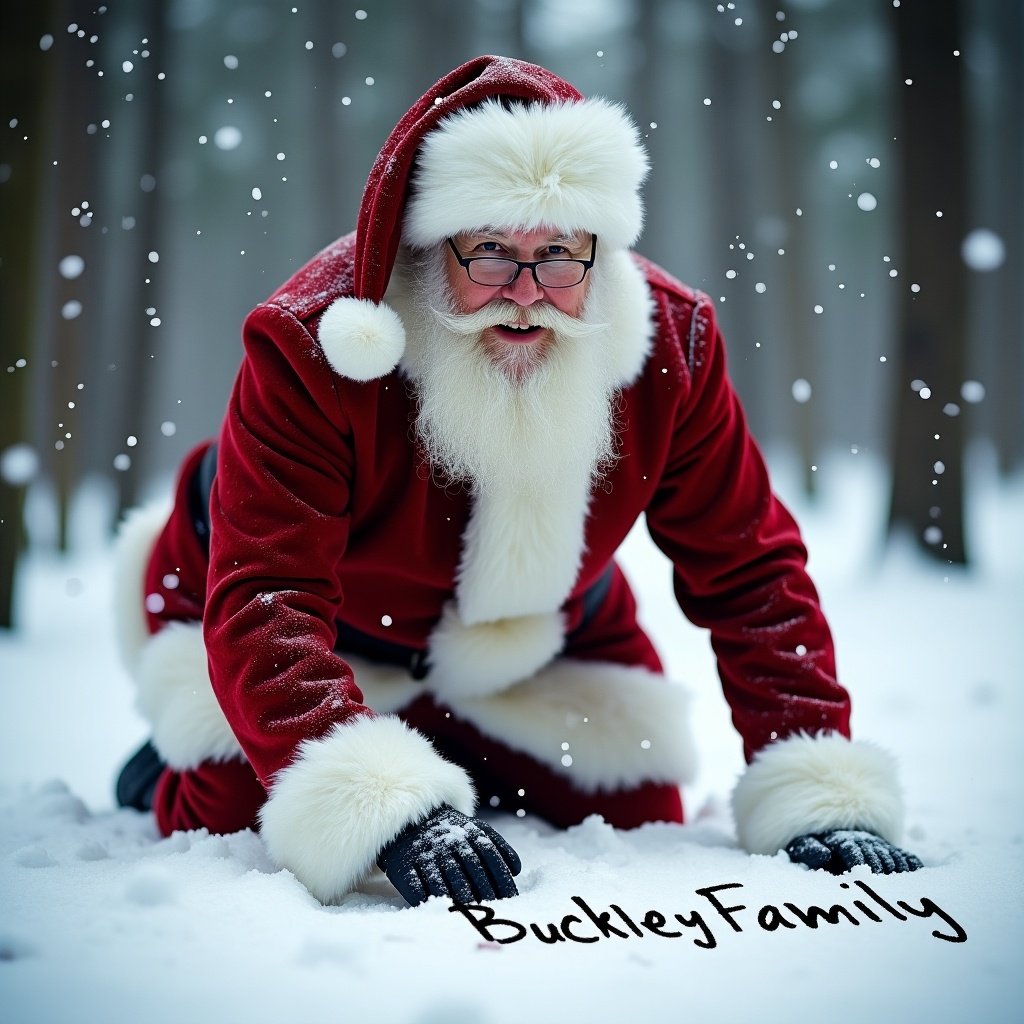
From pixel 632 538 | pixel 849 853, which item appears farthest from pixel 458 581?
pixel 632 538

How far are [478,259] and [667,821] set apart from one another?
1309 mm

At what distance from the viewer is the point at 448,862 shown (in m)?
1.61

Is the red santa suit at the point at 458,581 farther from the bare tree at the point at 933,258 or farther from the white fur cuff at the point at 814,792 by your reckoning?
the bare tree at the point at 933,258

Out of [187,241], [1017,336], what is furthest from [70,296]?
[1017,336]

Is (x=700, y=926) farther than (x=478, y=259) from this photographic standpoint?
No

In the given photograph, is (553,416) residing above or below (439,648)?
above

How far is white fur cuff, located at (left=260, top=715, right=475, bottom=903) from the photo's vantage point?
5.39 ft

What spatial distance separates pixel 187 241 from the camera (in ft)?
36.9

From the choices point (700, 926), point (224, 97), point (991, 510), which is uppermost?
point (224, 97)

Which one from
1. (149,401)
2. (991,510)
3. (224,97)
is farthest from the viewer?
(224,97)

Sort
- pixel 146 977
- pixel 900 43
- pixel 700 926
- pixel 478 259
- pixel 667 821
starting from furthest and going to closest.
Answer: pixel 900 43 → pixel 667 821 → pixel 478 259 → pixel 700 926 → pixel 146 977

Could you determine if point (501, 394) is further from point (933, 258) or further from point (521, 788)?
point (933, 258)

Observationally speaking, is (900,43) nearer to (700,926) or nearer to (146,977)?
(700,926)

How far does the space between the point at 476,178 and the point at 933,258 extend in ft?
12.7
